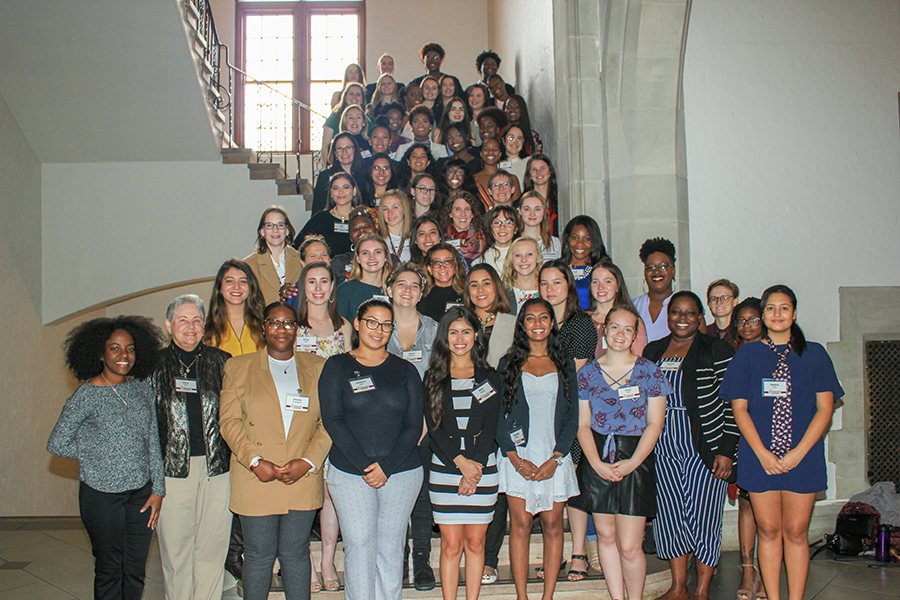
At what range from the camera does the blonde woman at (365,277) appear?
4.09 m

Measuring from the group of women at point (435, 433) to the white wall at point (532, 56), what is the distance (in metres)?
3.14

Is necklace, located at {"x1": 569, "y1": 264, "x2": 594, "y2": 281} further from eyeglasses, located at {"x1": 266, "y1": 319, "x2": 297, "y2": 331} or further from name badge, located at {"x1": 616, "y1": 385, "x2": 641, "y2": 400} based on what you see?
eyeglasses, located at {"x1": 266, "y1": 319, "x2": 297, "y2": 331}

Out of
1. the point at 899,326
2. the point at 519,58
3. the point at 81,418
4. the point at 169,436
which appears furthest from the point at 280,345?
the point at 519,58

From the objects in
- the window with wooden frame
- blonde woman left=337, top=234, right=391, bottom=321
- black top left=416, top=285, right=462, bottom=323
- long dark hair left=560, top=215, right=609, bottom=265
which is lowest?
black top left=416, top=285, right=462, bottom=323

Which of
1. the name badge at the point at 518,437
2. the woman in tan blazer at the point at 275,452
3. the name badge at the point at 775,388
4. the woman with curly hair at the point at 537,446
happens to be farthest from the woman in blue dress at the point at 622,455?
the woman in tan blazer at the point at 275,452

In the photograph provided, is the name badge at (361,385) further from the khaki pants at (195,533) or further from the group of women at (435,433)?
the khaki pants at (195,533)

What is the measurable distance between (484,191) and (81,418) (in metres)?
3.44

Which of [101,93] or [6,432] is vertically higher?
[101,93]

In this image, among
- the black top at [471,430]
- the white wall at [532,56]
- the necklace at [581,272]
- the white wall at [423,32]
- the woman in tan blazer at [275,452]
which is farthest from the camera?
the white wall at [423,32]

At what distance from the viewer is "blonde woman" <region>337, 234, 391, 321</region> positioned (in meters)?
4.09

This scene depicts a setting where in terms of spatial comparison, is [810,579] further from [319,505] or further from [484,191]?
[484,191]

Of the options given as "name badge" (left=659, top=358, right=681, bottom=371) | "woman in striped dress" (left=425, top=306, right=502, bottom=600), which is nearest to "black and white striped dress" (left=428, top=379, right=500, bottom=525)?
"woman in striped dress" (left=425, top=306, right=502, bottom=600)

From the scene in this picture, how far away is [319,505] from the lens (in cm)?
317

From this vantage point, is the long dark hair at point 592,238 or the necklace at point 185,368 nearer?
the necklace at point 185,368
